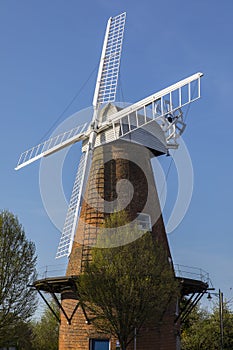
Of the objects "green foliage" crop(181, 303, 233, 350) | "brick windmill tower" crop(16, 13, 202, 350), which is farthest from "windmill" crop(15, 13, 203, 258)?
"green foliage" crop(181, 303, 233, 350)

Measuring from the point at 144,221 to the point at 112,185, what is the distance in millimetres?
1896

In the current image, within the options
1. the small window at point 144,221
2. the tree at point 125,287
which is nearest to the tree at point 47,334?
the small window at point 144,221

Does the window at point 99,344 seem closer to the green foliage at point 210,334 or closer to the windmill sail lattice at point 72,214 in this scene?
the windmill sail lattice at point 72,214

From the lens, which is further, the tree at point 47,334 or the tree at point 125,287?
the tree at point 47,334

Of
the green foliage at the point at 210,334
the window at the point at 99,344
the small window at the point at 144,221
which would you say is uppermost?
the small window at the point at 144,221

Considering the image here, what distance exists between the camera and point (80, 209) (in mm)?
20734

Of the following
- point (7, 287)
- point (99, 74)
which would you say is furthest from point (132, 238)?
point (99, 74)

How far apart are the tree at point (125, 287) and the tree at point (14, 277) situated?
5001 mm

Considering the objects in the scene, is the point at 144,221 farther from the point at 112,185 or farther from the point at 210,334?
the point at 210,334

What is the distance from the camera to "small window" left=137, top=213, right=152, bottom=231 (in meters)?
20.0

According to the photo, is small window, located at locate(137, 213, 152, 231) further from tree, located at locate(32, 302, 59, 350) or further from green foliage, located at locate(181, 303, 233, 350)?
tree, located at locate(32, 302, 59, 350)

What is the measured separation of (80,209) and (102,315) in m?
4.99

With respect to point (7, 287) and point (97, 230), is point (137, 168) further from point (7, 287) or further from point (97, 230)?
point (7, 287)

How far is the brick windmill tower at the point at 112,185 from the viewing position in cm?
1922
